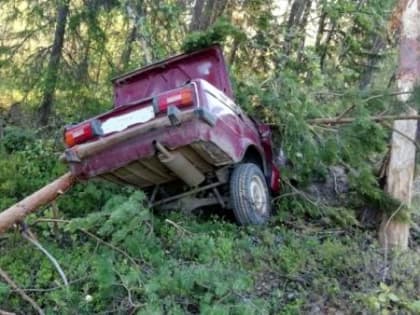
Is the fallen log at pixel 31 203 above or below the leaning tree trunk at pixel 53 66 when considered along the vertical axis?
below

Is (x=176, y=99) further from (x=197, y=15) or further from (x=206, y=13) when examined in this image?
(x=197, y=15)

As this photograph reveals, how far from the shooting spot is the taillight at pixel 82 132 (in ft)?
17.5

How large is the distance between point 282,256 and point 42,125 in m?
5.92

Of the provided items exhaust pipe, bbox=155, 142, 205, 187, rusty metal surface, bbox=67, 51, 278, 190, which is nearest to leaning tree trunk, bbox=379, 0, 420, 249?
rusty metal surface, bbox=67, 51, 278, 190

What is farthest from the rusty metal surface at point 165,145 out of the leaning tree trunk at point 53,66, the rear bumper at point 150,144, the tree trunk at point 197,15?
the tree trunk at point 197,15

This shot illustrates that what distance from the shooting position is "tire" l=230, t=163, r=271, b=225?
600cm

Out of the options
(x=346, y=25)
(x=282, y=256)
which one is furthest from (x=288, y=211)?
(x=346, y=25)

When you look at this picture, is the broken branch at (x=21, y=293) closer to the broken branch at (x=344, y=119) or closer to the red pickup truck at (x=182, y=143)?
the red pickup truck at (x=182, y=143)

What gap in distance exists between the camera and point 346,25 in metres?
12.9

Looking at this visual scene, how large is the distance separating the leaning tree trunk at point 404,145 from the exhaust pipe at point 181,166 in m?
2.49

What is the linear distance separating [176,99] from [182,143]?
42 cm

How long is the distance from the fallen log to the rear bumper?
0.47 meters

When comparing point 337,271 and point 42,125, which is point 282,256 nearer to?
point 337,271

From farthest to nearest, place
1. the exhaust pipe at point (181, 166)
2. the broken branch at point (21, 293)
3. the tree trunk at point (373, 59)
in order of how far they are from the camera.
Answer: the tree trunk at point (373, 59), the exhaust pipe at point (181, 166), the broken branch at point (21, 293)
